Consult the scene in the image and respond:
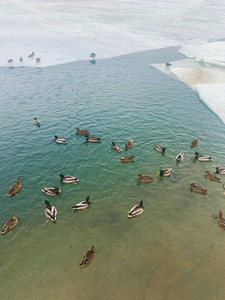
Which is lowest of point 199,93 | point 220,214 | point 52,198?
point 52,198

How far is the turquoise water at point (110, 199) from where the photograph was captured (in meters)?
8.59

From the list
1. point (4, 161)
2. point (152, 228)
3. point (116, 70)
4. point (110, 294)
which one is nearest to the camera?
point (110, 294)

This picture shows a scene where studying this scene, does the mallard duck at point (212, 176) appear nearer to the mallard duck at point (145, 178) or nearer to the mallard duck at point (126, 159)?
the mallard duck at point (145, 178)

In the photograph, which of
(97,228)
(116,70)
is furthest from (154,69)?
(97,228)

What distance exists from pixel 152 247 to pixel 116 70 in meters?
27.4

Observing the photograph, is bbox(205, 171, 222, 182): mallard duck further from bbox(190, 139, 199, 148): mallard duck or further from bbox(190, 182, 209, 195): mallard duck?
bbox(190, 139, 199, 148): mallard duck

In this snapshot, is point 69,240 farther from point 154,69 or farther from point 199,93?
point 154,69

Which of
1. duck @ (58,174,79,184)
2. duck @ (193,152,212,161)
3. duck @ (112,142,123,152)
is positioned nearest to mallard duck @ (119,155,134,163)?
duck @ (112,142,123,152)

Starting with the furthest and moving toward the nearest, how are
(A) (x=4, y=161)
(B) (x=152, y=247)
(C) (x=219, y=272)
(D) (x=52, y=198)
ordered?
(A) (x=4, y=161) → (D) (x=52, y=198) → (B) (x=152, y=247) → (C) (x=219, y=272)

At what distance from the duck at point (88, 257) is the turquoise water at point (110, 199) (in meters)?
0.29

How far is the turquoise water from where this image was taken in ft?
28.2

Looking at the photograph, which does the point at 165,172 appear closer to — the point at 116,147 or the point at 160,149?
the point at 160,149

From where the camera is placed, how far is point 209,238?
1012 cm

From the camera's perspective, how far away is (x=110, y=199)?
1227 cm
